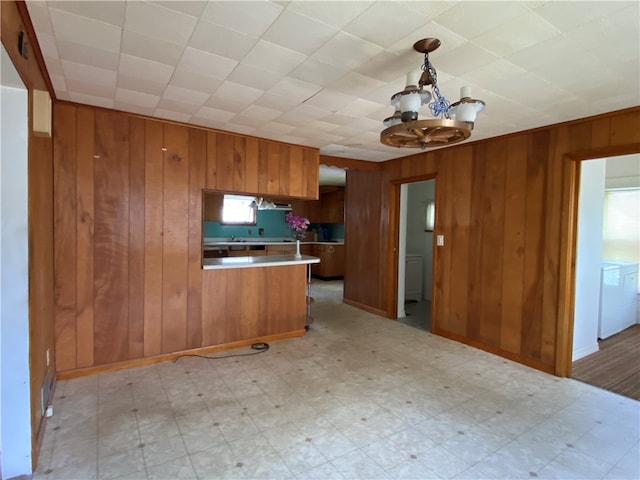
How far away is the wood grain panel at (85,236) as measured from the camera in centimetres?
292

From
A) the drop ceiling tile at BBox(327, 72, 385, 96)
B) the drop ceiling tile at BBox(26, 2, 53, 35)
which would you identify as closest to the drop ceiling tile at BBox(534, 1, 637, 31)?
the drop ceiling tile at BBox(327, 72, 385, 96)

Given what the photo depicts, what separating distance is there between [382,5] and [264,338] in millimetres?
3385

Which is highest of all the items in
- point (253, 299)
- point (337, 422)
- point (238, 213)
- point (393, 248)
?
point (238, 213)

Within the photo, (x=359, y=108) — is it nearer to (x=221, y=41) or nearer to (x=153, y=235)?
(x=221, y=41)

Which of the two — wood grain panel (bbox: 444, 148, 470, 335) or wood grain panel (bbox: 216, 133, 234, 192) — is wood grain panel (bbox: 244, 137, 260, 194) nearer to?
wood grain panel (bbox: 216, 133, 234, 192)

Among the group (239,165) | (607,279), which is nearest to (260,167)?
(239,165)

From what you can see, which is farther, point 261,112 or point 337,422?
point 261,112

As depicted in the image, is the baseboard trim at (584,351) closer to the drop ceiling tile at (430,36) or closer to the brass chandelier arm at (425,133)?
the brass chandelier arm at (425,133)

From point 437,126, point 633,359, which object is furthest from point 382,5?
point 633,359

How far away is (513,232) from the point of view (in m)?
3.50

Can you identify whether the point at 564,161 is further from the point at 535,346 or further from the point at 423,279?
the point at 423,279

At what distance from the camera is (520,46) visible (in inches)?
72.9

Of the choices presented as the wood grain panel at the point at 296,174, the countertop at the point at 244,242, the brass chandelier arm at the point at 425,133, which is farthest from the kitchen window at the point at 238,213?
the brass chandelier arm at the point at 425,133

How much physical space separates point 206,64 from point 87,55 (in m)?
0.72
